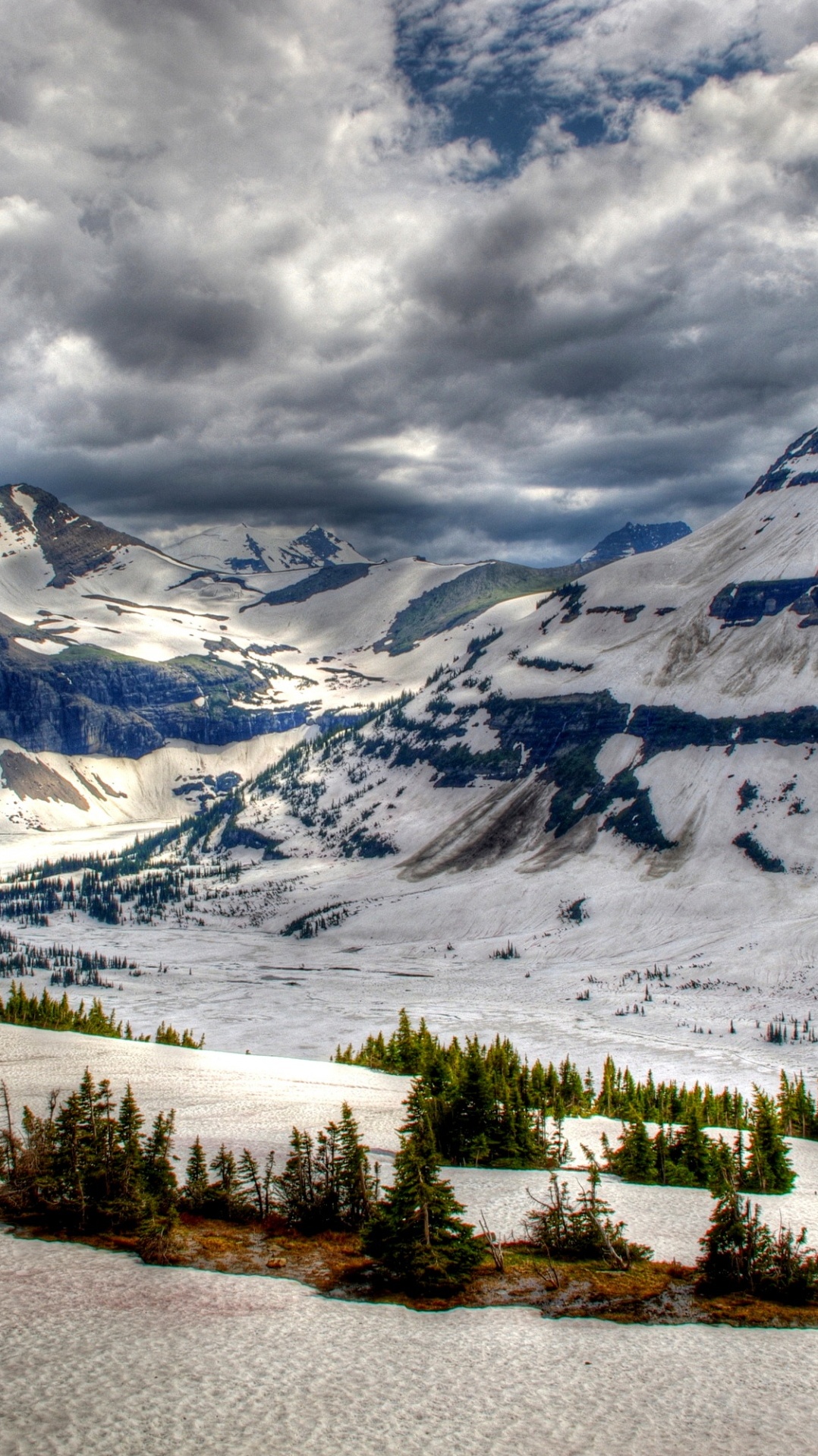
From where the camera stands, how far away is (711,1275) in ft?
119

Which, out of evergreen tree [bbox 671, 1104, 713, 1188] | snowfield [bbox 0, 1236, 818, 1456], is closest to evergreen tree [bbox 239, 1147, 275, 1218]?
snowfield [bbox 0, 1236, 818, 1456]

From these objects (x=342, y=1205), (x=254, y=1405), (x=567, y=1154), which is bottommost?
(x=567, y=1154)

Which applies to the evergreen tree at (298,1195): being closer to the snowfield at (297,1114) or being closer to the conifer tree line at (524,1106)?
the snowfield at (297,1114)

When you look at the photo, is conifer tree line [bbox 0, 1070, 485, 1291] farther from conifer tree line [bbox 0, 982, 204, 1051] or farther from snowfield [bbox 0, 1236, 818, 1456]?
conifer tree line [bbox 0, 982, 204, 1051]

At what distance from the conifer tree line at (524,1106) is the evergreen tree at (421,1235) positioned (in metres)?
27.0

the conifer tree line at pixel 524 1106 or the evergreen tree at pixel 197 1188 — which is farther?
the conifer tree line at pixel 524 1106

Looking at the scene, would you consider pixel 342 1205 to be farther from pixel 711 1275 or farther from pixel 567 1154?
pixel 567 1154

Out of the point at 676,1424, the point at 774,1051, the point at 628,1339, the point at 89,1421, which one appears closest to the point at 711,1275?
the point at 628,1339

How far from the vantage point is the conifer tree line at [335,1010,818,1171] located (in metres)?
64.6

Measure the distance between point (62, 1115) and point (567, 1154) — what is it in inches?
1486

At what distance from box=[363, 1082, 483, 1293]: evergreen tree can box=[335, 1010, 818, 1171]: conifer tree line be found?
88.7 feet

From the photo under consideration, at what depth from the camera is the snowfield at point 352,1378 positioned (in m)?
22.1

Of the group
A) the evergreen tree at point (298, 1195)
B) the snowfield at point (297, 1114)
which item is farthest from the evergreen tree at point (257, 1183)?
the snowfield at point (297, 1114)

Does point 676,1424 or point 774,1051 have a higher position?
point 676,1424
